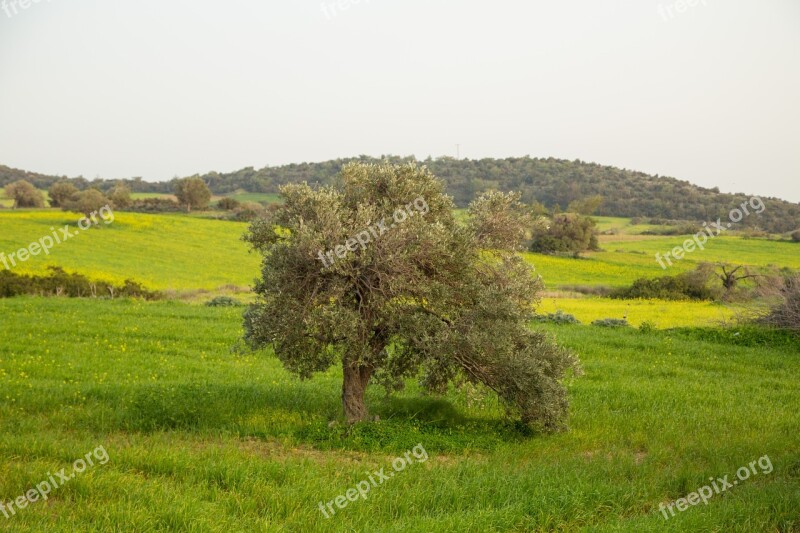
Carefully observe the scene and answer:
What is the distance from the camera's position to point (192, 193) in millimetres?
93188

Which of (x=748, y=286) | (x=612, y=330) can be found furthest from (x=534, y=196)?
(x=612, y=330)

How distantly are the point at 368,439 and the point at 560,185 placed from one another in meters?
109

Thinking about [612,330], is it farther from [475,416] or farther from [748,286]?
[748,286]

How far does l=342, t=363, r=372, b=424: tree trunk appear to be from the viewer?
13633 millimetres

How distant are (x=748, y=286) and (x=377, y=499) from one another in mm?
52485

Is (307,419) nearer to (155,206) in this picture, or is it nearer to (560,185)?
(155,206)

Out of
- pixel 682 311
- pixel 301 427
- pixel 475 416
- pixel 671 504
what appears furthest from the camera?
pixel 682 311

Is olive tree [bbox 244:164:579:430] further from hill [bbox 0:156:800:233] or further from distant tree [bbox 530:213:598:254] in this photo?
hill [bbox 0:156:800:233]

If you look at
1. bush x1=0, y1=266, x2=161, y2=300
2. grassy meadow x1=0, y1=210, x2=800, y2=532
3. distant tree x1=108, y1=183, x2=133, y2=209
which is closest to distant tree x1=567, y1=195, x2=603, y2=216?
distant tree x1=108, y1=183, x2=133, y2=209

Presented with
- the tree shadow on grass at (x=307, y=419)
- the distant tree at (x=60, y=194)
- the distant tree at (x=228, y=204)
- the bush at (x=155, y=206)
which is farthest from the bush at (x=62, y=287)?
the distant tree at (x=228, y=204)

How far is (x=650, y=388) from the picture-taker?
62.3 feet

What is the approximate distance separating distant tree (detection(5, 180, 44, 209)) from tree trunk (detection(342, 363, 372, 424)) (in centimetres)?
8996

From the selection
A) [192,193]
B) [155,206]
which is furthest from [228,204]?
[155,206]

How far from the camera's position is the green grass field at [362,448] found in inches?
342
